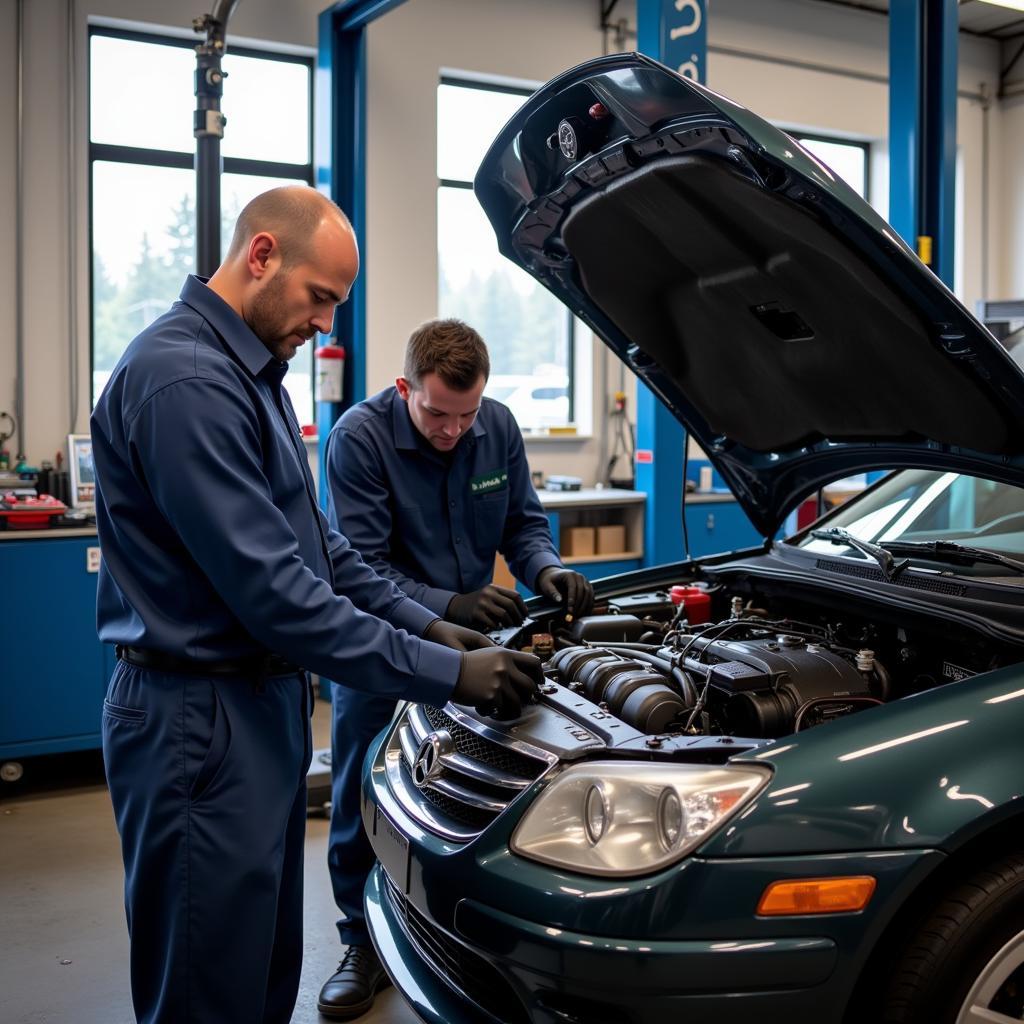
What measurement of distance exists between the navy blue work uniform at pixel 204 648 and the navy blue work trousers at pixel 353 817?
2.37 feet

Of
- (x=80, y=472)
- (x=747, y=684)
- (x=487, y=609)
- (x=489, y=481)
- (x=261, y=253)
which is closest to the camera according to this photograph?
(x=261, y=253)

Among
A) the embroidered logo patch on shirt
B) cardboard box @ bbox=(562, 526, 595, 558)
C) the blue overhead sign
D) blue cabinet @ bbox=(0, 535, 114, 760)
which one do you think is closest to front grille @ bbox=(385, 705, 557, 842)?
the embroidered logo patch on shirt

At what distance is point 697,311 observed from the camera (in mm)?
2328

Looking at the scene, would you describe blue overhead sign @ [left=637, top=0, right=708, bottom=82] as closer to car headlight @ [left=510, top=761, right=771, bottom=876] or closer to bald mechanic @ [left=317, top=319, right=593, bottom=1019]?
bald mechanic @ [left=317, top=319, right=593, bottom=1019]

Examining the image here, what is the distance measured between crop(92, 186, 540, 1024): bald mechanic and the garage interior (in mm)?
436

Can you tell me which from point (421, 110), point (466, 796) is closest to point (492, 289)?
point (421, 110)

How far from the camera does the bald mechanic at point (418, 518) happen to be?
238 cm

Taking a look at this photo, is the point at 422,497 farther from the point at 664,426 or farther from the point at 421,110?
the point at 421,110

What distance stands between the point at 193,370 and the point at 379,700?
1.08 meters

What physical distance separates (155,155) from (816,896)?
5085 mm

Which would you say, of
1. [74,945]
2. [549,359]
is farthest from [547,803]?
[549,359]

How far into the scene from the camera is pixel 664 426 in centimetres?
493

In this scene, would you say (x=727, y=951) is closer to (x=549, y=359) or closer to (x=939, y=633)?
(x=939, y=633)

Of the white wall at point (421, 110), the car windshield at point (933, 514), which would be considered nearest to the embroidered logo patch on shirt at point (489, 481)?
the car windshield at point (933, 514)
